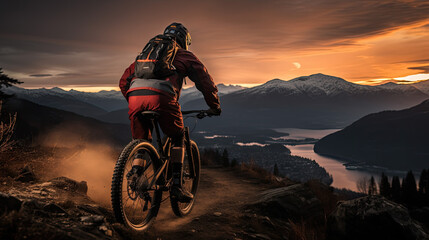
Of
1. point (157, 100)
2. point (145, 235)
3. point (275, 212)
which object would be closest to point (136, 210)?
point (145, 235)

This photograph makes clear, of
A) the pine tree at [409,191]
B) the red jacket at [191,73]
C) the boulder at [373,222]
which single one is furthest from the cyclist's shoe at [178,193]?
the pine tree at [409,191]

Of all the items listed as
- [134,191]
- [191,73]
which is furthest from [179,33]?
[134,191]

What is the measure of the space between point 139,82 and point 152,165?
1410 millimetres

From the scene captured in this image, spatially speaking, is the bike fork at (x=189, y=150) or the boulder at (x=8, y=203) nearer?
the boulder at (x=8, y=203)

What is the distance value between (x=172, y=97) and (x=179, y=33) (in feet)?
4.53

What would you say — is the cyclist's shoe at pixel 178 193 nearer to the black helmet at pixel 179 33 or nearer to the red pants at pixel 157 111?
the red pants at pixel 157 111

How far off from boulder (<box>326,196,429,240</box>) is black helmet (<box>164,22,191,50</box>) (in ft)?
14.6

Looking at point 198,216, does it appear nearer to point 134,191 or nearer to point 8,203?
point 134,191

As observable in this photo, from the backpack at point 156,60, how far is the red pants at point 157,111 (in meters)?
0.37

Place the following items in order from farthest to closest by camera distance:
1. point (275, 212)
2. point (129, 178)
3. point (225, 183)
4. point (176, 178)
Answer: point (225, 183) < point (275, 212) < point (176, 178) < point (129, 178)

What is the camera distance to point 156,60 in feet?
13.6

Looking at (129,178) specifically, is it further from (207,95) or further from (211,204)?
(211,204)

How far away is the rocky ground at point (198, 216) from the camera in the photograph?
3.01m

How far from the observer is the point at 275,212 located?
6863 mm
